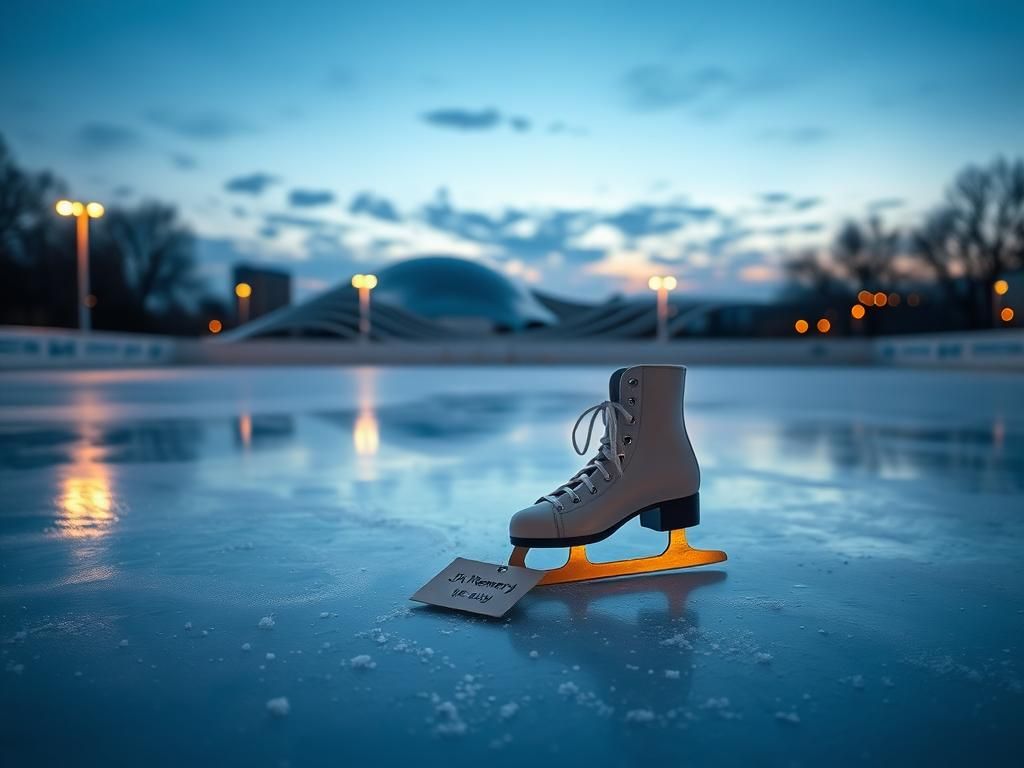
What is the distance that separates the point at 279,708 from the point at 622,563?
3.36 feet

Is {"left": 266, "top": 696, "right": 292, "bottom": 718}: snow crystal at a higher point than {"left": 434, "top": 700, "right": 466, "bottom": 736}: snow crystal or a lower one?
higher

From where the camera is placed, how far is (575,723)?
119 cm

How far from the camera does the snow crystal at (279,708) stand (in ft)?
4.00

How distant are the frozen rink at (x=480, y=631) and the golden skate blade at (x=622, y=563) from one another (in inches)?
1.4

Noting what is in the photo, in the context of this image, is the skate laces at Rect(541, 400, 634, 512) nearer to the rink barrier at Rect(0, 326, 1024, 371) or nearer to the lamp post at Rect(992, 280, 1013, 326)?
the rink barrier at Rect(0, 326, 1024, 371)

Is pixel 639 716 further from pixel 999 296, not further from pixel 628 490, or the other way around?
pixel 999 296

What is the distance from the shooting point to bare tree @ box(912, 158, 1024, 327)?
3997 centimetres

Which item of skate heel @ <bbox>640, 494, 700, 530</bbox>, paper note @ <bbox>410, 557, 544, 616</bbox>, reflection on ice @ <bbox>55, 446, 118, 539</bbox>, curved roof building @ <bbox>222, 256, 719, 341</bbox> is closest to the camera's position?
paper note @ <bbox>410, 557, 544, 616</bbox>

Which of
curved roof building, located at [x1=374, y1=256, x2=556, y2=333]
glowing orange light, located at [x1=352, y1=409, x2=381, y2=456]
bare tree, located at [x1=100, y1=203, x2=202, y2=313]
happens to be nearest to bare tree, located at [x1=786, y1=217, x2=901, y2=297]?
curved roof building, located at [x1=374, y1=256, x2=556, y2=333]

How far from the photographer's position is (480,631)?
1.60 metres

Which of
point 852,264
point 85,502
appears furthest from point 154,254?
point 85,502

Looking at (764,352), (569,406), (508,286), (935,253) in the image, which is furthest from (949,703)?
(508,286)

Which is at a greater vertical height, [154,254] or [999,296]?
[154,254]

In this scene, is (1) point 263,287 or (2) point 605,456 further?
(1) point 263,287
